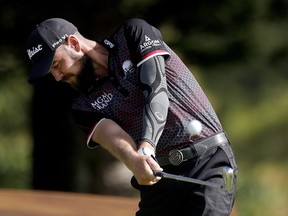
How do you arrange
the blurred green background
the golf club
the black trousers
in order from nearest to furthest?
the golf club
the black trousers
the blurred green background

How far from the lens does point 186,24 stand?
44.7ft

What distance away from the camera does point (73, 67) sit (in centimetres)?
530

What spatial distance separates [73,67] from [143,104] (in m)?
0.41

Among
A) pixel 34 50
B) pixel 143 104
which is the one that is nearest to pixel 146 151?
pixel 143 104

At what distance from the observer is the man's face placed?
5.29 metres

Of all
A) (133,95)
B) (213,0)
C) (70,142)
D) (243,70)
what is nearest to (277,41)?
(243,70)

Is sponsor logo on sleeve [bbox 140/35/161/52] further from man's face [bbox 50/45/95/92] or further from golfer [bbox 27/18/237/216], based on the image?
man's face [bbox 50/45/95/92]

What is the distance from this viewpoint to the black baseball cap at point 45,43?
5262mm

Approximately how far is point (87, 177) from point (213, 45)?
316cm

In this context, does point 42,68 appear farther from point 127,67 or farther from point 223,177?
point 223,177

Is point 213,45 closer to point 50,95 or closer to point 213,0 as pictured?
point 213,0

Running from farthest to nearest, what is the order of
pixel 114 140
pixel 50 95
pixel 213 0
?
1. pixel 50 95
2. pixel 213 0
3. pixel 114 140

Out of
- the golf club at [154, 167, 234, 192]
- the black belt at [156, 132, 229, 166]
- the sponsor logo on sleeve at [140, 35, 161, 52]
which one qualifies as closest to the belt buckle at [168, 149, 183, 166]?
the black belt at [156, 132, 229, 166]

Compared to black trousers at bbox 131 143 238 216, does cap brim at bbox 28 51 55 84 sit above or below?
above
